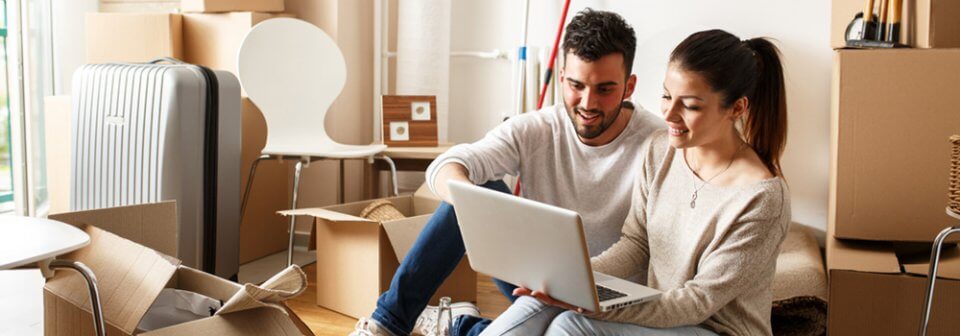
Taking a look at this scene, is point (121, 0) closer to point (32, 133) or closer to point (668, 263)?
point (32, 133)

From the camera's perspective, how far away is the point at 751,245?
1.63m

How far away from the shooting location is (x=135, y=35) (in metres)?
3.53

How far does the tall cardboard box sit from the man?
1.28 meters

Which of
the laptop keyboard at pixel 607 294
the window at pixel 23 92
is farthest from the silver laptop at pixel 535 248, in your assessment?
the window at pixel 23 92

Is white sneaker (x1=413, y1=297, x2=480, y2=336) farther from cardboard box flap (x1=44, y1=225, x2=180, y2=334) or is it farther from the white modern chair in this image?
cardboard box flap (x1=44, y1=225, x2=180, y2=334)

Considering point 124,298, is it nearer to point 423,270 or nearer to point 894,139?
point 423,270

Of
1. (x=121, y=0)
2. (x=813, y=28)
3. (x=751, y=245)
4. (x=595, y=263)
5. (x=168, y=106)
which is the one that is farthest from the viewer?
(x=121, y=0)

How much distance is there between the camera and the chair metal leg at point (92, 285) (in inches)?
57.5

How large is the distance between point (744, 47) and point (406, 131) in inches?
80.8

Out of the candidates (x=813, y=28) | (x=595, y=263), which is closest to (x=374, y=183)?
(x=813, y=28)

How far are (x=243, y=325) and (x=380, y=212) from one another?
4.51ft

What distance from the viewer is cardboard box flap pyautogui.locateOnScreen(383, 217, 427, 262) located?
9.11 ft

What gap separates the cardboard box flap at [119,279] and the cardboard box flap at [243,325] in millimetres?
59

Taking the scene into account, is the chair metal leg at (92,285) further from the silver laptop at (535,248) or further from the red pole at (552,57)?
the red pole at (552,57)
